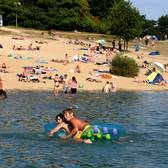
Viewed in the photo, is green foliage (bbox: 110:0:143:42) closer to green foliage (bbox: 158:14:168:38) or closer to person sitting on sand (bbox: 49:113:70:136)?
green foliage (bbox: 158:14:168:38)

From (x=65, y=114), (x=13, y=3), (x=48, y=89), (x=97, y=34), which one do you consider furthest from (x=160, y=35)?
(x=65, y=114)

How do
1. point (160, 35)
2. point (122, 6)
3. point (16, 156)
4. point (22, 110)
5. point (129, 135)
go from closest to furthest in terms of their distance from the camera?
1. point (16, 156)
2. point (129, 135)
3. point (22, 110)
4. point (122, 6)
5. point (160, 35)

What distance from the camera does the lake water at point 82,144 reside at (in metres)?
15.0

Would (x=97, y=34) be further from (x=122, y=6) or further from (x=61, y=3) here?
(x=122, y=6)

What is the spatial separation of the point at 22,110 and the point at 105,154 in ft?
35.4

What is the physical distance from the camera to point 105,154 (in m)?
15.9

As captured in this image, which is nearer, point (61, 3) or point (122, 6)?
point (122, 6)

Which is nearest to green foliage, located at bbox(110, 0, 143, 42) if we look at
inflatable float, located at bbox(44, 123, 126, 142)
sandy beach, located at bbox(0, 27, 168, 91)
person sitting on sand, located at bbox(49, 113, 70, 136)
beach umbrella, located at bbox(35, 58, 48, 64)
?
sandy beach, located at bbox(0, 27, 168, 91)

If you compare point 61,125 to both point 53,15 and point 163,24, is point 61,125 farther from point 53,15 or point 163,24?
point 163,24

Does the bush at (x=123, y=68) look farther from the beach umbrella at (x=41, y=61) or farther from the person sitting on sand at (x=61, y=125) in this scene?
the person sitting on sand at (x=61, y=125)

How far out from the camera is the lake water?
590 inches

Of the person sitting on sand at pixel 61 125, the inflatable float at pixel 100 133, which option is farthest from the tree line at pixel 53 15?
the person sitting on sand at pixel 61 125

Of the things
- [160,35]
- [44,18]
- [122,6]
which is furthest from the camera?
[160,35]

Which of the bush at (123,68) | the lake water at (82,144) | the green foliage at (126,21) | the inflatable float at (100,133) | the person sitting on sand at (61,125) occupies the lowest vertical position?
the lake water at (82,144)
